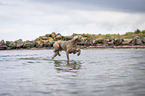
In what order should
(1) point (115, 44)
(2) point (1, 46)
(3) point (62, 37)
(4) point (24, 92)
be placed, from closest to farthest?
(4) point (24, 92) → (1) point (115, 44) → (2) point (1, 46) → (3) point (62, 37)

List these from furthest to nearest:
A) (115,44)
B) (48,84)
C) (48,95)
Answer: (115,44), (48,84), (48,95)

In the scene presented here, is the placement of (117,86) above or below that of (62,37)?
below

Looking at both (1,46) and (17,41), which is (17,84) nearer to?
(1,46)

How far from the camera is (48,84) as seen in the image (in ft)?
26.8

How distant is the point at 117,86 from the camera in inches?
294

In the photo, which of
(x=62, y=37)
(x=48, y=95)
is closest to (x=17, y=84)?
(x=48, y=95)

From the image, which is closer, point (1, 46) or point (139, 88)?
point (139, 88)

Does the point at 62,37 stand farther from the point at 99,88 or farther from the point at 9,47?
the point at 99,88

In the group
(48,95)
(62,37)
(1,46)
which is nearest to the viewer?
(48,95)

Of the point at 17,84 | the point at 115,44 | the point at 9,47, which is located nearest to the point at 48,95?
the point at 17,84

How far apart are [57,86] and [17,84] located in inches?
65.3

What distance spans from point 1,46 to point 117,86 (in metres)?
52.0

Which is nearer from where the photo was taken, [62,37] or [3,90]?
[3,90]

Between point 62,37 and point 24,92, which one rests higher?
point 62,37
